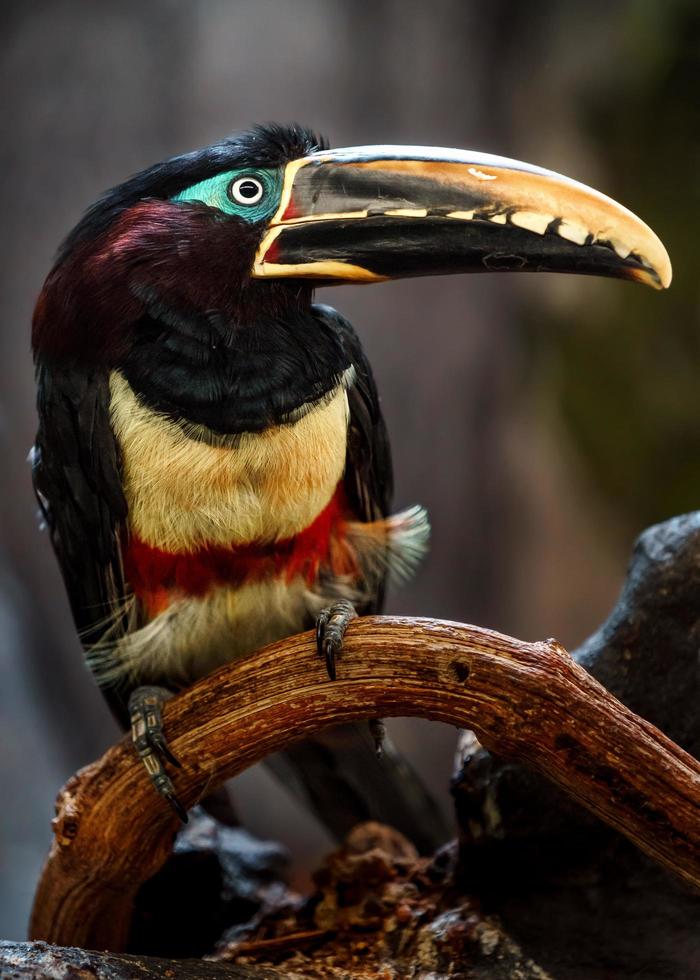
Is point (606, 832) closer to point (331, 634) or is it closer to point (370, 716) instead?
point (370, 716)

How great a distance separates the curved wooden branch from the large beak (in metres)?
0.89

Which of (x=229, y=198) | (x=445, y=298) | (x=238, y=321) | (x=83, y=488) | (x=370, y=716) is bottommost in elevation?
(x=370, y=716)

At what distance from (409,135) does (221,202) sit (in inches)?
117

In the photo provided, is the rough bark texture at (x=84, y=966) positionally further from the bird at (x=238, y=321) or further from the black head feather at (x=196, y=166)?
the black head feather at (x=196, y=166)

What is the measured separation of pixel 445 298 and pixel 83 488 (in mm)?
3176

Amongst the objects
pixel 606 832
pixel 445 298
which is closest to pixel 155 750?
pixel 606 832

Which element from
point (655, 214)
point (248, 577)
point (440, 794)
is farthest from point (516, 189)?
point (440, 794)

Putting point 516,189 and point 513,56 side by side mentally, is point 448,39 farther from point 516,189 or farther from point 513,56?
point 516,189

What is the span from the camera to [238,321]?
2.56 meters

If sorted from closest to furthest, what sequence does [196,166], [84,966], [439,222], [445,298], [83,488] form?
[84,966] → [439,222] → [196,166] → [83,488] → [445,298]

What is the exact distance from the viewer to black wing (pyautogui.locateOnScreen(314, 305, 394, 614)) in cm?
Result: 288

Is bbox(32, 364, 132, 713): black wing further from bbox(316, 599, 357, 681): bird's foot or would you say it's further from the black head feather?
bbox(316, 599, 357, 681): bird's foot

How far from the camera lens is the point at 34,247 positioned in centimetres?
536

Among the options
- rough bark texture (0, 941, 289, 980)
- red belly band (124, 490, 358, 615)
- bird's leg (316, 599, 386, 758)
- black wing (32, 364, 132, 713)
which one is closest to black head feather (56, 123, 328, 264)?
black wing (32, 364, 132, 713)
